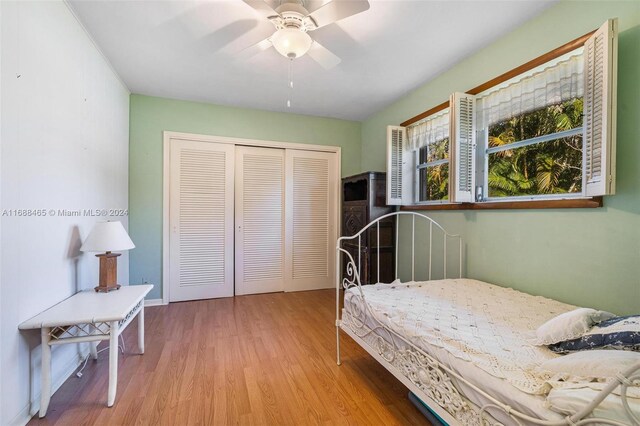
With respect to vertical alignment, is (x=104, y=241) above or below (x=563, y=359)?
above

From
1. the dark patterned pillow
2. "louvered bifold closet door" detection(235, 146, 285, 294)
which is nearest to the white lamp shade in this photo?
"louvered bifold closet door" detection(235, 146, 285, 294)

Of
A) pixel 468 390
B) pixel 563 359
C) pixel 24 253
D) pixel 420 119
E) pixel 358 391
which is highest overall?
pixel 420 119

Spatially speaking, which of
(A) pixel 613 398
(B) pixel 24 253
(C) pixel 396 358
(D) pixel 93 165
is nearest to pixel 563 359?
(A) pixel 613 398

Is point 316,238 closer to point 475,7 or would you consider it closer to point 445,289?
point 445,289

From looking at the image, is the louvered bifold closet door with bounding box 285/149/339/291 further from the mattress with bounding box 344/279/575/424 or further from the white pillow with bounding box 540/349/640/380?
the white pillow with bounding box 540/349/640/380

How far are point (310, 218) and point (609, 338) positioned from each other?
10.6ft

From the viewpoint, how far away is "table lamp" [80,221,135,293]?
6.38 feet

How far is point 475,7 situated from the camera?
183 centimetres

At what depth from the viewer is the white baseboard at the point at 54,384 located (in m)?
1.40

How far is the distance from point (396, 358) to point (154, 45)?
293cm

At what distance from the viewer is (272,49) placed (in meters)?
2.33

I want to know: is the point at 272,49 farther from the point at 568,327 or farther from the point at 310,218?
the point at 568,327

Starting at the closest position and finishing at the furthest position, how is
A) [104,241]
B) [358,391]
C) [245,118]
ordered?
1. [358,391]
2. [104,241]
3. [245,118]

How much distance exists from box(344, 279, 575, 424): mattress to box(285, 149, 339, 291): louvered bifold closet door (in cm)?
193
